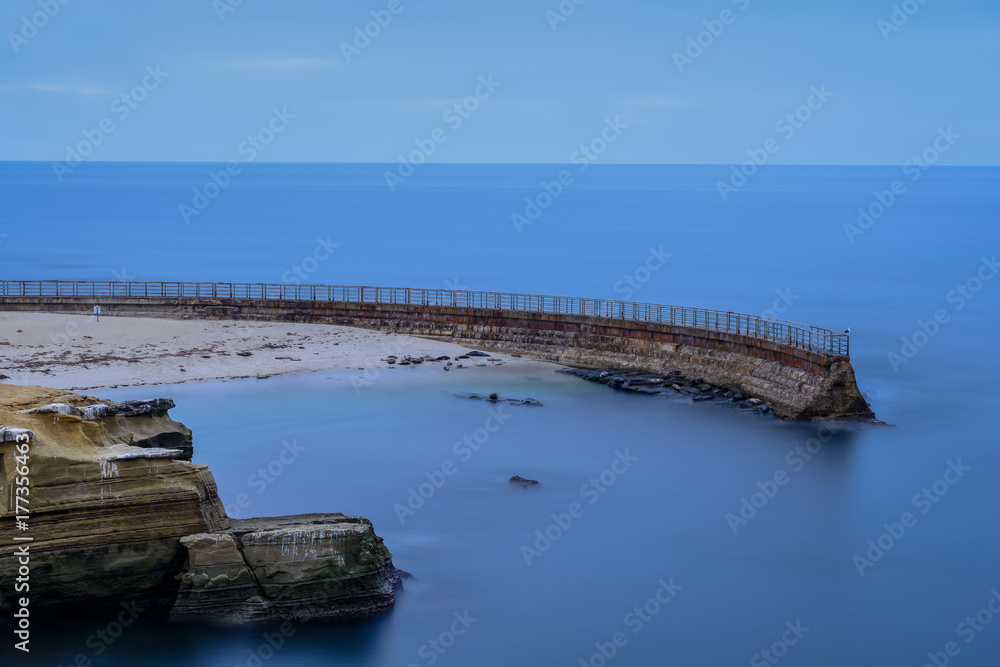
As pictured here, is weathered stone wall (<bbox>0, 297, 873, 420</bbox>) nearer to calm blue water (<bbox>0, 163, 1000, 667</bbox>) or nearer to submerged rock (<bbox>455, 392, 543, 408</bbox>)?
calm blue water (<bbox>0, 163, 1000, 667</bbox>)

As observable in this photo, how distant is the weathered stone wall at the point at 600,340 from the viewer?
44.3 metres

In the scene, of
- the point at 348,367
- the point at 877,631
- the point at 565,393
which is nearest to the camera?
the point at 877,631

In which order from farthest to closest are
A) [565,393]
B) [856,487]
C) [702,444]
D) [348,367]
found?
[348,367], [565,393], [702,444], [856,487]

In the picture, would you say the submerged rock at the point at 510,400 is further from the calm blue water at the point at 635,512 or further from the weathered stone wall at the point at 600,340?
the weathered stone wall at the point at 600,340

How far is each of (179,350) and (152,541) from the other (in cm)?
2776

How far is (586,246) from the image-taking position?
128000 millimetres

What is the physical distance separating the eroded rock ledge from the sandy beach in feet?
69.3

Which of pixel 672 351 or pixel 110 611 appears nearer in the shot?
pixel 110 611

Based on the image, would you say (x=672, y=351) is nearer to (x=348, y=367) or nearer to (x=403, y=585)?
(x=348, y=367)

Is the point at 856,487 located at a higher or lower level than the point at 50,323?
lower

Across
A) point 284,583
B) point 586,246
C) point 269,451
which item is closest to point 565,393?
point 269,451

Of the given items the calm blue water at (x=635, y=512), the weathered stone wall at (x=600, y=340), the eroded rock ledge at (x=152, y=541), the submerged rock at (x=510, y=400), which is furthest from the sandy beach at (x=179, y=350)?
the eroded rock ledge at (x=152, y=541)

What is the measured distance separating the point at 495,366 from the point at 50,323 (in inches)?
783

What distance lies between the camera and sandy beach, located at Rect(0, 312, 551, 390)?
4875 centimetres
